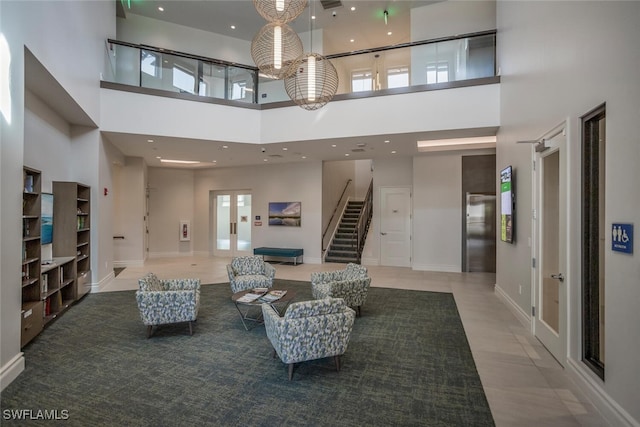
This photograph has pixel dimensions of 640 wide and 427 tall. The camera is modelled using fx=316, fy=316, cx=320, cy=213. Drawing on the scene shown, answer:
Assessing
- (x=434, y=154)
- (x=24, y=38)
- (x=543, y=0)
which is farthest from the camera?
(x=434, y=154)

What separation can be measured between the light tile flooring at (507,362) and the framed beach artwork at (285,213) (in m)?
3.21

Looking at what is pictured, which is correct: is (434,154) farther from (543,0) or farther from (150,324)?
(150,324)

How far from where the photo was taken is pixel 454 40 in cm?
630

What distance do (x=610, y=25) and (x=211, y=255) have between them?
11.3 m

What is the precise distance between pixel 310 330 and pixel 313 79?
290 centimetres

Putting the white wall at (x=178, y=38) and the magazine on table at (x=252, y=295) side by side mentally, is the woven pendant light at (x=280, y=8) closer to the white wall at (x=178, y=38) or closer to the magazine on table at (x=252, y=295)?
the magazine on table at (x=252, y=295)

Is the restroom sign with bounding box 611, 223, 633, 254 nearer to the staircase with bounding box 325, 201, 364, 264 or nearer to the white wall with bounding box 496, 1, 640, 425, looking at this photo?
the white wall with bounding box 496, 1, 640, 425

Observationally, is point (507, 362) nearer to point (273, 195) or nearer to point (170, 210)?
point (273, 195)

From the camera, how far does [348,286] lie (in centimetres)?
459

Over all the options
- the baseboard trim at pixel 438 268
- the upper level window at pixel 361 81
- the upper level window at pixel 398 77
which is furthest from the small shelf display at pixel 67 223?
the baseboard trim at pixel 438 268

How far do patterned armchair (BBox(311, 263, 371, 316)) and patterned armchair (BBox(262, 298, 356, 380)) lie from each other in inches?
51.3

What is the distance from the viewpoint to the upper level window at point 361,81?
269 inches

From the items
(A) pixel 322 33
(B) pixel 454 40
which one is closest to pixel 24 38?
(B) pixel 454 40

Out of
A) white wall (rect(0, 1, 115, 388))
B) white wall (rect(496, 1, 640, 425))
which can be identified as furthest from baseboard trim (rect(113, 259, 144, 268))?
white wall (rect(496, 1, 640, 425))
